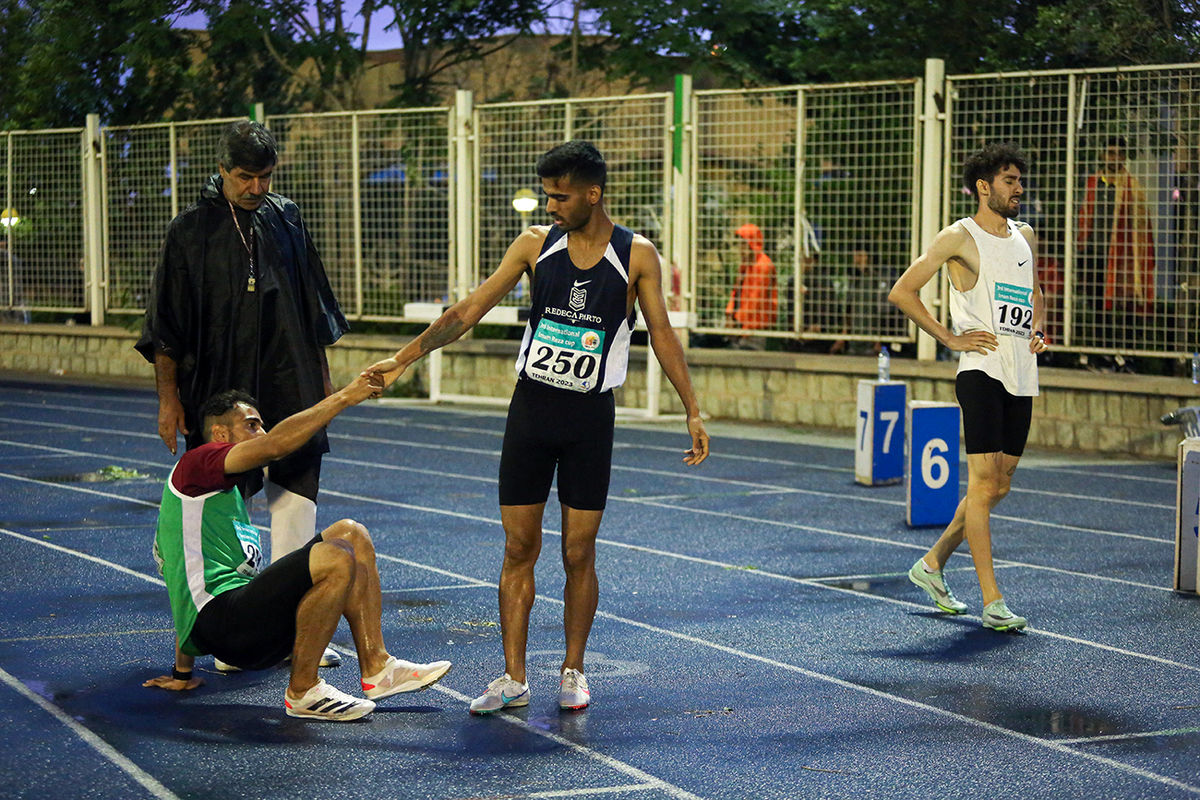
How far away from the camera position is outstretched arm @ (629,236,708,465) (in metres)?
5.95

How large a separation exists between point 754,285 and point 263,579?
11.8 meters

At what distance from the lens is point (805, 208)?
16.7 metres

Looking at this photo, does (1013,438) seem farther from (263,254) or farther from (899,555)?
(263,254)

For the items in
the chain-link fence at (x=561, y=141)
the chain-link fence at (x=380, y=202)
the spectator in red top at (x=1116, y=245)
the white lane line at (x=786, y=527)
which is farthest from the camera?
the chain-link fence at (x=380, y=202)

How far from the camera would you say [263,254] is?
653cm

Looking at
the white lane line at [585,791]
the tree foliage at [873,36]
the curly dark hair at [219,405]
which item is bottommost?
the white lane line at [585,791]

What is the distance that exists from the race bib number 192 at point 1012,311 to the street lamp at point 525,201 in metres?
10.6

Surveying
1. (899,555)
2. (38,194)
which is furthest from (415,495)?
(38,194)

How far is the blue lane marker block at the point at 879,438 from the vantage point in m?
12.2

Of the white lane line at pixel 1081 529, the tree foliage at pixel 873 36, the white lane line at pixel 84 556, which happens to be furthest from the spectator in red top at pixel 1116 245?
the white lane line at pixel 84 556

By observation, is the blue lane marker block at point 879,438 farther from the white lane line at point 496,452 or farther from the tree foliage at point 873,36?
the tree foliage at point 873,36

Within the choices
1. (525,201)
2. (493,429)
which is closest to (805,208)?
(525,201)

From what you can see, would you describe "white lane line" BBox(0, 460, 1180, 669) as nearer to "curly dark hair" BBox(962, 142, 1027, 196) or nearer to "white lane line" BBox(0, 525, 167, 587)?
"white lane line" BBox(0, 525, 167, 587)

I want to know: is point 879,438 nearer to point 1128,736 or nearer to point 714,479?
point 714,479
